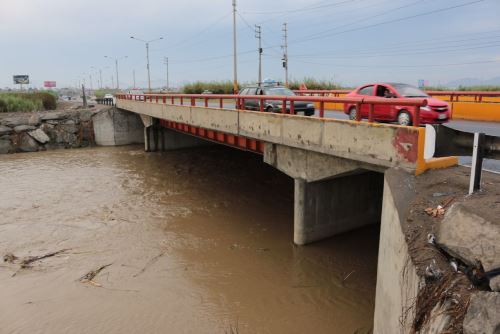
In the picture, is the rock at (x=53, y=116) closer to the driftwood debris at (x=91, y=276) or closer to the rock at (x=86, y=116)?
the rock at (x=86, y=116)

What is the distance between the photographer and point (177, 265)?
989 cm

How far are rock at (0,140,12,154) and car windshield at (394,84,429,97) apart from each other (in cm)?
2830

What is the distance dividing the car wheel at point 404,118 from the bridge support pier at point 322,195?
1.52 meters

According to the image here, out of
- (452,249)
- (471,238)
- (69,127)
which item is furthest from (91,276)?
(69,127)

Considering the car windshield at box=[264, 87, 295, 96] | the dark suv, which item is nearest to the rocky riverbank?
the dark suv

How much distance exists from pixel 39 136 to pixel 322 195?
1050 inches

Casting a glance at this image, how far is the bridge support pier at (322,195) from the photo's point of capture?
981 centimetres

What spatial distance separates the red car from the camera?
9175mm

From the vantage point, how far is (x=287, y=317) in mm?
7570

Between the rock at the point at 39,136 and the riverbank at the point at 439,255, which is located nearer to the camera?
the riverbank at the point at 439,255

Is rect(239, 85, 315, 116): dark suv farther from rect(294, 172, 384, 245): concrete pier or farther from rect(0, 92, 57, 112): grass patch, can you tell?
rect(0, 92, 57, 112): grass patch

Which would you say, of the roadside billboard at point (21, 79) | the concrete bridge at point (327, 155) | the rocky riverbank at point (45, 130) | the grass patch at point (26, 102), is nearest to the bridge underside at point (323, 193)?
the concrete bridge at point (327, 155)

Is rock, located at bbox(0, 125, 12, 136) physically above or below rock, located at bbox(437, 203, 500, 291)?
below

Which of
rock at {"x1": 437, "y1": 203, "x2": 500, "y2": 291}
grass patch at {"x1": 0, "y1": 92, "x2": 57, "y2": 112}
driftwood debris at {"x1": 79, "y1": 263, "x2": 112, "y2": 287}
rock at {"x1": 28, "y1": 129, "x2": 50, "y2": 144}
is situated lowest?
driftwood debris at {"x1": 79, "y1": 263, "x2": 112, "y2": 287}
